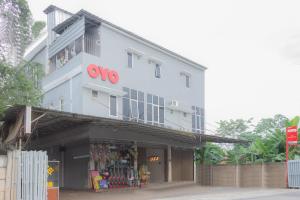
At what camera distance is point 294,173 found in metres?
23.2

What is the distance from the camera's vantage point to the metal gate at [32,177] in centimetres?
1341

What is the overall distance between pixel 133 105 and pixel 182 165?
21.7 feet

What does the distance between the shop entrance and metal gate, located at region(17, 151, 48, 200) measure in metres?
14.6

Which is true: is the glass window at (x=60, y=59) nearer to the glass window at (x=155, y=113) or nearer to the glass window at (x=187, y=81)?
the glass window at (x=155, y=113)

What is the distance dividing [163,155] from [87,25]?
10.1m

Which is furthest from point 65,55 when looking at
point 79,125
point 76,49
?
point 79,125

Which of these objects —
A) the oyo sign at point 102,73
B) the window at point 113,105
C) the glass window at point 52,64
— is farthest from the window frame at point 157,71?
the glass window at point 52,64

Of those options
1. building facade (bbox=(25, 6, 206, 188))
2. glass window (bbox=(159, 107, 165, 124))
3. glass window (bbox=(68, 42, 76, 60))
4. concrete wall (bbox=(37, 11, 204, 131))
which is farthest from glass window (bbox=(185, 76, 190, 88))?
glass window (bbox=(68, 42, 76, 60))

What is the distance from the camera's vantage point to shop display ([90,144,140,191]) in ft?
74.9

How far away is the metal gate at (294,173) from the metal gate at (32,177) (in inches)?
586

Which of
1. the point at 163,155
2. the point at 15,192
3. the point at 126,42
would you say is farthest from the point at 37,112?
the point at 163,155

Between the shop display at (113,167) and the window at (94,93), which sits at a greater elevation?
the window at (94,93)

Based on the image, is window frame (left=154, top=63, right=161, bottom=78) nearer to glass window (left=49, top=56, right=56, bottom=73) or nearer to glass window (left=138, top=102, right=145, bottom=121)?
glass window (left=138, top=102, right=145, bottom=121)

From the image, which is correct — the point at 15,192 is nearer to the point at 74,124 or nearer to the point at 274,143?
the point at 74,124
